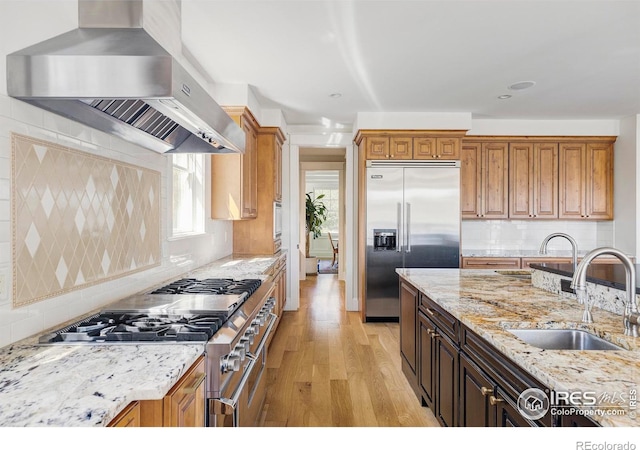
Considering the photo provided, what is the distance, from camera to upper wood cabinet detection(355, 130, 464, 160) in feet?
15.3

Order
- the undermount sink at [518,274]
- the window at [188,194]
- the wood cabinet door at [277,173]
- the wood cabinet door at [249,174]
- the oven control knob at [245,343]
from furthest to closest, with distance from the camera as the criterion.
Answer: the wood cabinet door at [277,173]
the wood cabinet door at [249,174]
the window at [188,194]
the undermount sink at [518,274]
the oven control knob at [245,343]

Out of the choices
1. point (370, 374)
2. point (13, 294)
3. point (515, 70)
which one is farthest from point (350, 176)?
point (13, 294)

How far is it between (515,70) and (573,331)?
107 inches

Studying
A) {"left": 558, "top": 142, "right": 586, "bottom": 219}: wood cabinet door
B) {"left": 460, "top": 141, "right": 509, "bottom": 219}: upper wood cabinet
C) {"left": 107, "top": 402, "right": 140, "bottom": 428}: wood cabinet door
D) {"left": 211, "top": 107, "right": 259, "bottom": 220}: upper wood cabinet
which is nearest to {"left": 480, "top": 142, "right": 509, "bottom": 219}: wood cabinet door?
{"left": 460, "top": 141, "right": 509, "bottom": 219}: upper wood cabinet

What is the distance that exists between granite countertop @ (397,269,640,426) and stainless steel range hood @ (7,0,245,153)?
1466 mm

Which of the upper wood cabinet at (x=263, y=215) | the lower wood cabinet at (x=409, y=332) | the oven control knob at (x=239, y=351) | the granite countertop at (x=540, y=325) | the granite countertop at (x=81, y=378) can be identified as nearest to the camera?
the granite countertop at (x=81, y=378)

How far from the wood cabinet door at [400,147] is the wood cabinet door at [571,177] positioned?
214 centimetres

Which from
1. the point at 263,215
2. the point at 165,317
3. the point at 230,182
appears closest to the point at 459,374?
the point at 165,317

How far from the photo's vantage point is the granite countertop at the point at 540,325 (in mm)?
1021

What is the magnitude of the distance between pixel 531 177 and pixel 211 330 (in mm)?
4945

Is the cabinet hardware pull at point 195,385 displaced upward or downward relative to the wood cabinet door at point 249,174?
downward

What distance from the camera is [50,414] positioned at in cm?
88

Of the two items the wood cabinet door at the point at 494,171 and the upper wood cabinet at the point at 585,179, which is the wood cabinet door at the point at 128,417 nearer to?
the wood cabinet door at the point at 494,171

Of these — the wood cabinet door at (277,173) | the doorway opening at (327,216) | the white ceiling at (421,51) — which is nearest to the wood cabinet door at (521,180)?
the white ceiling at (421,51)
